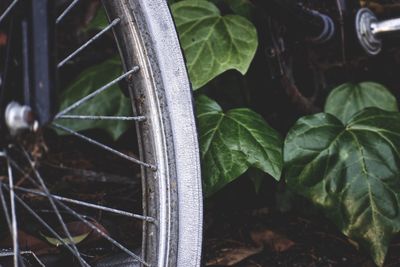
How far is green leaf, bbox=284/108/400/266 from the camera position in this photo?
1.53 metres

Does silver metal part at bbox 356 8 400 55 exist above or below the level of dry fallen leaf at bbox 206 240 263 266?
above

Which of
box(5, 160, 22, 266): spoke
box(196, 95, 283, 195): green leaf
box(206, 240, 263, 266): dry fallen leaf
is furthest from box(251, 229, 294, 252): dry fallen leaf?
box(5, 160, 22, 266): spoke

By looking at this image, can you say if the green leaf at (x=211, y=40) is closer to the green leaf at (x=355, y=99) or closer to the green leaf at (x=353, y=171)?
the green leaf at (x=353, y=171)

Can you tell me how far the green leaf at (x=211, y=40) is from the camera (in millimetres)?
1654

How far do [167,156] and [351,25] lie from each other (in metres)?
0.85

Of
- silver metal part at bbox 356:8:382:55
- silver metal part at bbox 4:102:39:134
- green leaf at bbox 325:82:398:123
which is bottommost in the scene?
green leaf at bbox 325:82:398:123

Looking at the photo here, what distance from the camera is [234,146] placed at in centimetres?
154

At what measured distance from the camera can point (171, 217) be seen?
4.05ft

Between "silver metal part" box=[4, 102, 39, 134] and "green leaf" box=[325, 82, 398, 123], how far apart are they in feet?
3.47

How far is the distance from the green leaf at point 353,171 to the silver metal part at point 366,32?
31 cm

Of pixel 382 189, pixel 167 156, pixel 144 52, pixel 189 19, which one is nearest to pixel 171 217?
pixel 167 156

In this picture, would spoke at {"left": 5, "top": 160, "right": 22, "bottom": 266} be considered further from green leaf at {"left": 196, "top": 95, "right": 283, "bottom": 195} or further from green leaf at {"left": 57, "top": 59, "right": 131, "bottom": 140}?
green leaf at {"left": 57, "top": 59, "right": 131, "bottom": 140}

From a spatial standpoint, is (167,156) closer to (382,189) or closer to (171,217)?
(171,217)

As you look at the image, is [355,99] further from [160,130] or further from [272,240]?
[160,130]
